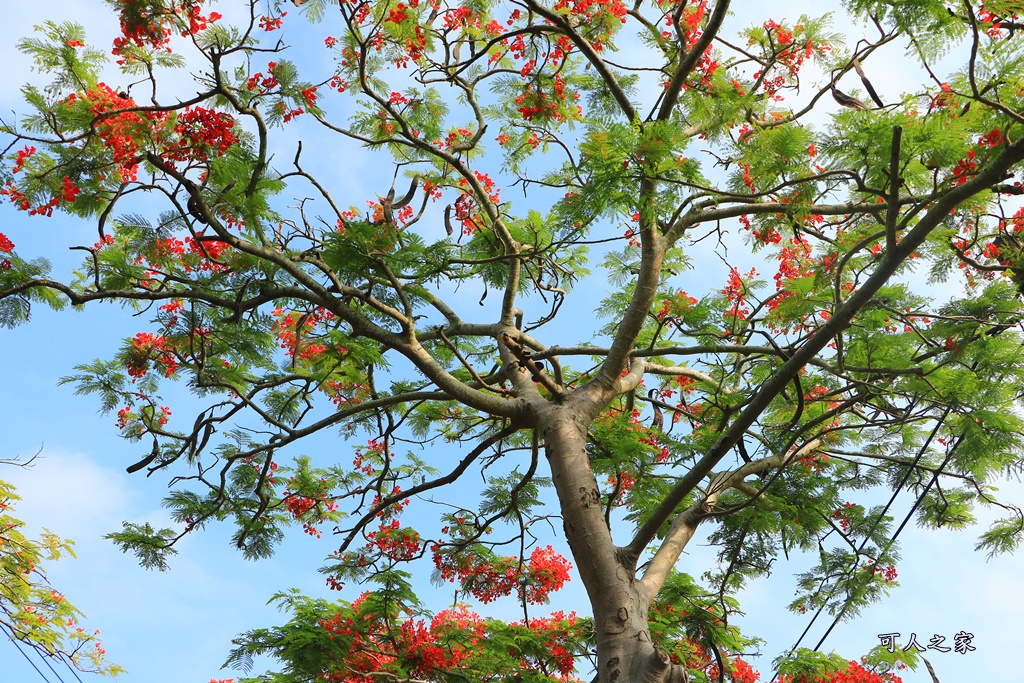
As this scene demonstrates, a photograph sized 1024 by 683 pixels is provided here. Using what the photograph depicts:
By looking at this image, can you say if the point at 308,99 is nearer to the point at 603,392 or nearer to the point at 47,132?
the point at 47,132

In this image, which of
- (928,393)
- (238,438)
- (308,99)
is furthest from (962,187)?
(238,438)

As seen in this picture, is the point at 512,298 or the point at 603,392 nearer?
the point at 603,392

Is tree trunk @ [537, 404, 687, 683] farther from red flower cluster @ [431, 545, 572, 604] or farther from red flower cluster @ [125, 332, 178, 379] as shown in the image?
red flower cluster @ [125, 332, 178, 379]

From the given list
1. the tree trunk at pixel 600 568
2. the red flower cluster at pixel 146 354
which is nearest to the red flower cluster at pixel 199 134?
the red flower cluster at pixel 146 354

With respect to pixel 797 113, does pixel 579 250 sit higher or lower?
lower

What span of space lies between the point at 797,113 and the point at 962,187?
9.48 feet

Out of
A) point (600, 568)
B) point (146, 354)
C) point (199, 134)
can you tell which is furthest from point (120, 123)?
point (600, 568)

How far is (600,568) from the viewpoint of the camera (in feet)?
16.5

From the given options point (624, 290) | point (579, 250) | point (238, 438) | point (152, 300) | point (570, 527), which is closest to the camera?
point (570, 527)

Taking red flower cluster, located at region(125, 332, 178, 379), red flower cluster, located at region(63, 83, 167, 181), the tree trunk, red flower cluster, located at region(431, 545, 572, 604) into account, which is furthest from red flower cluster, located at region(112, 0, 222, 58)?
red flower cluster, located at region(431, 545, 572, 604)

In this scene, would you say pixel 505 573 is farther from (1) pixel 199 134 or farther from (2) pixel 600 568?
(1) pixel 199 134

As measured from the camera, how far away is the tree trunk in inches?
179

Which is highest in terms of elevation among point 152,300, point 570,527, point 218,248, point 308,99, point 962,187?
point 308,99

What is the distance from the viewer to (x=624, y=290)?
7.79 m
